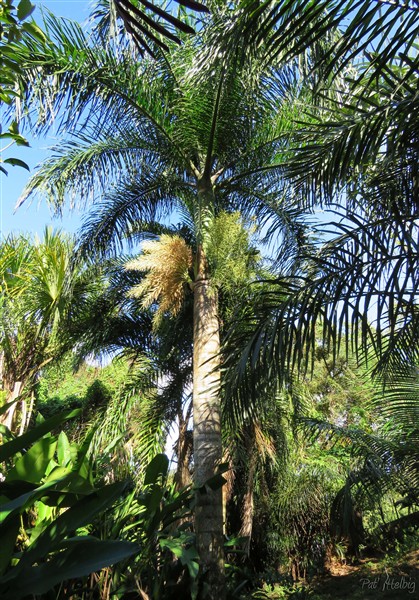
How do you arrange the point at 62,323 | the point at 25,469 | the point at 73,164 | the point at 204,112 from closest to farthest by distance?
the point at 25,469, the point at 204,112, the point at 73,164, the point at 62,323

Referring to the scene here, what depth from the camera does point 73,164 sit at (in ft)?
25.0

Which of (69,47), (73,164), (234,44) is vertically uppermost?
(69,47)

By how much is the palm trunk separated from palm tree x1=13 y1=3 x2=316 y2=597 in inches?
0.5

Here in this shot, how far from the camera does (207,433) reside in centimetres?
592

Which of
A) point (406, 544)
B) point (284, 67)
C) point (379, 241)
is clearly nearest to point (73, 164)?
point (284, 67)

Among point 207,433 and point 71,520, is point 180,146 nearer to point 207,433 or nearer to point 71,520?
point 207,433

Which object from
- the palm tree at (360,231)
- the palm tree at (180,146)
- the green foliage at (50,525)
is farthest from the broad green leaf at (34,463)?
the palm tree at (180,146)

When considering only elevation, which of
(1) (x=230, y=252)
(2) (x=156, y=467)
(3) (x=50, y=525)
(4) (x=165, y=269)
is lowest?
(3) (x=50, y=525)

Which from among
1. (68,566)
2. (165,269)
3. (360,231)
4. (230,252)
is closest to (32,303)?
(165,269)

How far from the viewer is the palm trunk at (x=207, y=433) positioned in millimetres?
A: 5250

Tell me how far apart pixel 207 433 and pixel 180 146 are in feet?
12.6

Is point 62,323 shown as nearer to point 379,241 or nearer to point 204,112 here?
point 204,112

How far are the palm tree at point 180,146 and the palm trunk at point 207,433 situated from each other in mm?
14

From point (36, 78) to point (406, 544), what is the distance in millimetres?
9571
